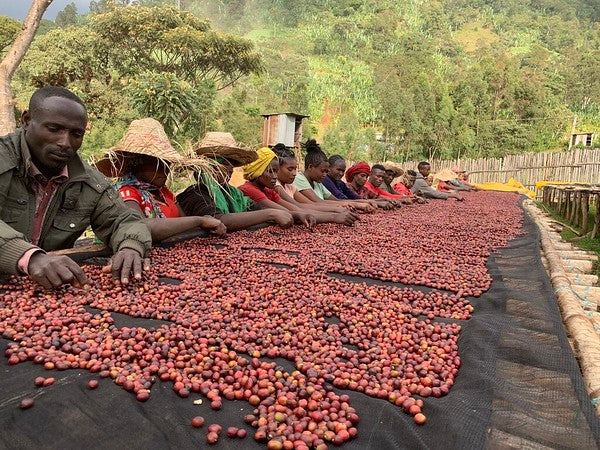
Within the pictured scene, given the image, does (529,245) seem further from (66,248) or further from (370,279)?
(66,248)

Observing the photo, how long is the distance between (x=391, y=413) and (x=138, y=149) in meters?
2.33

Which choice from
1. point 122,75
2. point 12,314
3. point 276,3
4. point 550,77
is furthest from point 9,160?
point 276,3

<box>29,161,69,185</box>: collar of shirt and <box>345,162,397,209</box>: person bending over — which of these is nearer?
<box>29,161,69,185</box>: collar of shirt

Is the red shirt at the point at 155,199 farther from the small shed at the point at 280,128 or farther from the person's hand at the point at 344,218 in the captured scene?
the small shed at the point at 280,128

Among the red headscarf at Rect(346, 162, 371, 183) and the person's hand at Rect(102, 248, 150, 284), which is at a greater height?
the red headscarf at Rect(346, 162, 371, 183)

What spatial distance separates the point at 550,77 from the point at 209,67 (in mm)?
25231

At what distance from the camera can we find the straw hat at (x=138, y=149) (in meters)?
2.94

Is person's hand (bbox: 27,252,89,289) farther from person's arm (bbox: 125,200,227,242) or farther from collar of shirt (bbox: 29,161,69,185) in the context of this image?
person's arm (bbox: 125,200,227,242)

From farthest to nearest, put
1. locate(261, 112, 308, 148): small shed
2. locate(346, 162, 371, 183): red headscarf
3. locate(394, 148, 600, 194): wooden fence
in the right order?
1. locate(261, 112, 308, 148): small shed
2. locate(394, 148, 600, 194): wooden fence
3. locate(346, 162, 371, 183): red headscarf

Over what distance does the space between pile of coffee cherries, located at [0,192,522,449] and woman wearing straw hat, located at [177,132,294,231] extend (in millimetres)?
716

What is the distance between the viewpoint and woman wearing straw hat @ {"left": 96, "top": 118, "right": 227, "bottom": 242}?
2938 millimetres

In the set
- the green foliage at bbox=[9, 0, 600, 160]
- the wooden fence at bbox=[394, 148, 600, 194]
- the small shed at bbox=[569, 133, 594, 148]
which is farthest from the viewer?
the small shed at bbox=[569, 133, 594, 148]

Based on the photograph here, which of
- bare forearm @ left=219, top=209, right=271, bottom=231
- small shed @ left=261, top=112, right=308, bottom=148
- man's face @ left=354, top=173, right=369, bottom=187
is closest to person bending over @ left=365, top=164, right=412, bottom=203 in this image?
man's face @ left=354, top=173, right=369, bottom=187

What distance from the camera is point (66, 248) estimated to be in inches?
107
